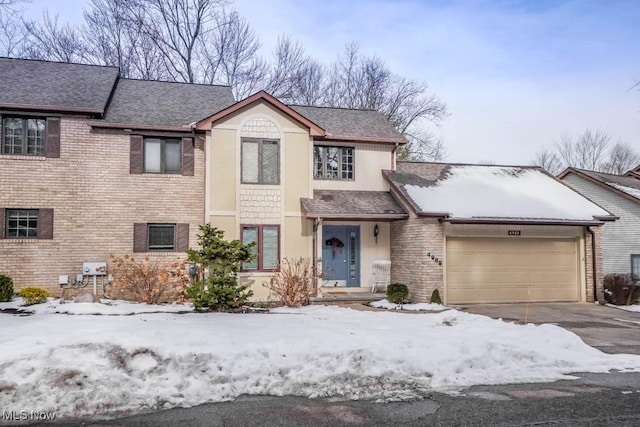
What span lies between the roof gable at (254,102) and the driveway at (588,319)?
6.72 meters

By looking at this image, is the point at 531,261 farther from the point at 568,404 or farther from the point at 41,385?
the point at 41,385

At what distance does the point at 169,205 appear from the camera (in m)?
14.4

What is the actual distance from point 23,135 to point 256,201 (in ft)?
21.5

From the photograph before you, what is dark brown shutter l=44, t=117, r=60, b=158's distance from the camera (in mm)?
13758

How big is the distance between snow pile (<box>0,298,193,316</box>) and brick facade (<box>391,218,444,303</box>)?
20.3ft

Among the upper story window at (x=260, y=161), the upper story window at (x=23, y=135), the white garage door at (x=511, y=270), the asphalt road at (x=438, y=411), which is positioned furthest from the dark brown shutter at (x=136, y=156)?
the asphalt road at (x=438, y=411)

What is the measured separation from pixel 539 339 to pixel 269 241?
8.23 metres

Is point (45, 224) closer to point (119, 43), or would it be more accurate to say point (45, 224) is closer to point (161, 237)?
point (161, 237)

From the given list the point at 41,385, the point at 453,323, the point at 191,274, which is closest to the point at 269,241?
the point at 191,274

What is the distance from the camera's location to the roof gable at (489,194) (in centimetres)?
1452

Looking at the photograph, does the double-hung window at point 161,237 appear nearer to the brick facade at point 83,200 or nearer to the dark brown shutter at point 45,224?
the brick facade at point 83,200

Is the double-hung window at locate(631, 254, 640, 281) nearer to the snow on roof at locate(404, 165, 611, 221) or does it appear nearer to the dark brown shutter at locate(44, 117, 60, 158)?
the snow on roof at locate(404, 165, 611, 221)

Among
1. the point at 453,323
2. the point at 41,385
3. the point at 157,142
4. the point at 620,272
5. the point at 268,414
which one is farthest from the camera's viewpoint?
the point at 620,272

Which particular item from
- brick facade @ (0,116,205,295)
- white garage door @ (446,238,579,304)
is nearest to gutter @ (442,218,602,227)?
white garage door @ (446,238,579,304)
